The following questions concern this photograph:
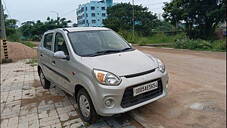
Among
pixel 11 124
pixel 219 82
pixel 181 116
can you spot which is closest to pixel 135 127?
pixel 181 116

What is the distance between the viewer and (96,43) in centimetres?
388

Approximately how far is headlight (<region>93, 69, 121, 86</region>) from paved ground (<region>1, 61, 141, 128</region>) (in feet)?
2.55

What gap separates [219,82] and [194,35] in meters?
16.9

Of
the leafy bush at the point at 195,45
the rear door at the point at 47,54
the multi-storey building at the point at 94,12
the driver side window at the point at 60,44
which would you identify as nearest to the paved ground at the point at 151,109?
the rear door at the point at 47,54

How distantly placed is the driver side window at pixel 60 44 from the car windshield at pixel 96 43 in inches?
7.1

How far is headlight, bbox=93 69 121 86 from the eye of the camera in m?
2.90

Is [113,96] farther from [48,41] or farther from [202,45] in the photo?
[202,45]

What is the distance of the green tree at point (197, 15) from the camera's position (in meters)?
16.9

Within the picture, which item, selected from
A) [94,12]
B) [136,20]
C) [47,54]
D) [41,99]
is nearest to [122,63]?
[47,54]

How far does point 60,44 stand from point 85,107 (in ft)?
4.73

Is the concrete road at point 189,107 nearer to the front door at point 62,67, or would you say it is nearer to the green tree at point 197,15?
the front door at point 62,67

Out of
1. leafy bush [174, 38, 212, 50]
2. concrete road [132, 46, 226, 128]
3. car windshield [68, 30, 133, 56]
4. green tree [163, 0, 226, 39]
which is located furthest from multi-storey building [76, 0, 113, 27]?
car windshield [68, 30, 133, 56]

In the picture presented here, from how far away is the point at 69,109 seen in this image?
4.04m

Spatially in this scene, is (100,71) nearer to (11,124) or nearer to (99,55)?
(99,55)
